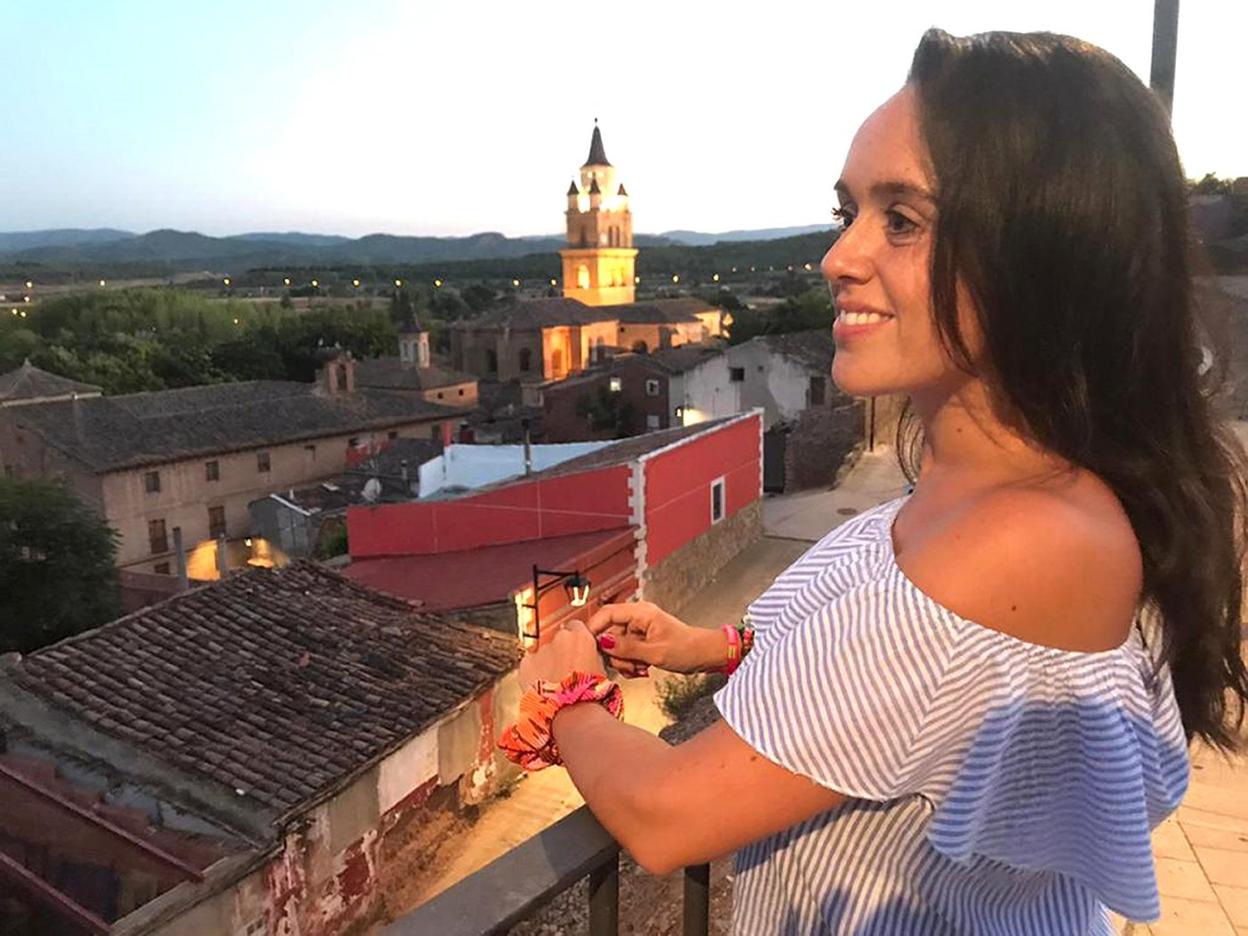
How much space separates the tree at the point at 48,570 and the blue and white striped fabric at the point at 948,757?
18134mm

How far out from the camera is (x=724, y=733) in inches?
39.1

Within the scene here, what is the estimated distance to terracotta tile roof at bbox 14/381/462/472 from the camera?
79.8ft

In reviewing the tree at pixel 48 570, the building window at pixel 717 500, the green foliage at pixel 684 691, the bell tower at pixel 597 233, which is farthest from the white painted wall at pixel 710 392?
the bell tower at pixel 597 233

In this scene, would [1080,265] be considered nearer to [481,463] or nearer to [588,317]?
[481,463]

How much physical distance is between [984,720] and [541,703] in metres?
0.60

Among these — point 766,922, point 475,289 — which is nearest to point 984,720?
point 766,922

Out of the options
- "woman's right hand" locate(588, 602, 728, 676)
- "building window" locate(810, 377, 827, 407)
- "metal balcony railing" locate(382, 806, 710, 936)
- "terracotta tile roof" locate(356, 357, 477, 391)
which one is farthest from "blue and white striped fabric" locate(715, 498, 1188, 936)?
"terracotta tile roof" locate(356, 357, 477, 391)

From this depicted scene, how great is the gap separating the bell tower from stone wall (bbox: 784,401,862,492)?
36.4 m

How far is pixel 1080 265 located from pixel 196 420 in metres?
28.4

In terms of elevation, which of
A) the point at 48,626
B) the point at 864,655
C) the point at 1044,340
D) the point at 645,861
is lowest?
the point at 48,626

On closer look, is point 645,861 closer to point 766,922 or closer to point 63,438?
point 766,922

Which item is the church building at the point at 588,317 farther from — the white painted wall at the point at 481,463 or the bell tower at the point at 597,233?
the white painted wall at the point at 481,463

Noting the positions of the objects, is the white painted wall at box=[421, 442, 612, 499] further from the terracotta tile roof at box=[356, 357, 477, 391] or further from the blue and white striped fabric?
the terracotta tile roof at box=[356, 357, 477, 391]

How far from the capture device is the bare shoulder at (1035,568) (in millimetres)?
917
